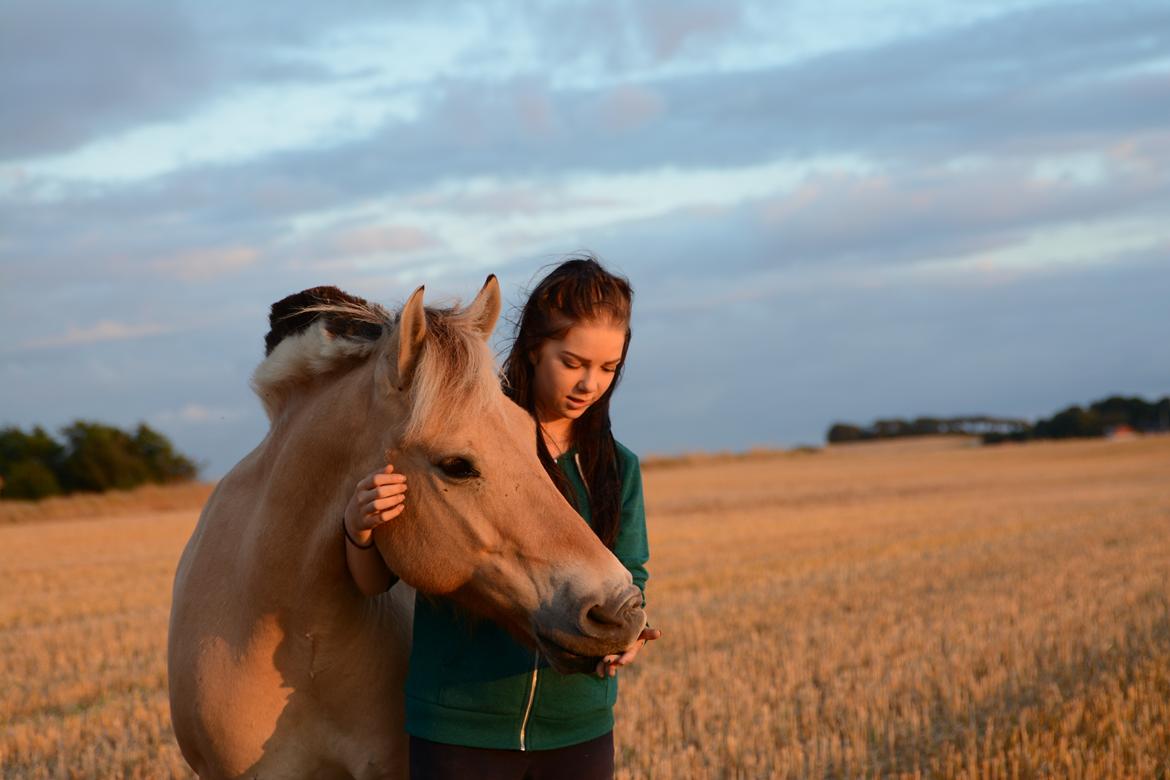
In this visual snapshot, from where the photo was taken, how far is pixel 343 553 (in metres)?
3.22

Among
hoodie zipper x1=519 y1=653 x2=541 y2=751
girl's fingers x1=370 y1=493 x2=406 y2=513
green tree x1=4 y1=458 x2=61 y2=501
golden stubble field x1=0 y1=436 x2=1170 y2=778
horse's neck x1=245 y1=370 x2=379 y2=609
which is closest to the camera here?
girl's fingers x1=370 y1=493 x2=406 y2=513

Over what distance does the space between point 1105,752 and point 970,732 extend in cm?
71

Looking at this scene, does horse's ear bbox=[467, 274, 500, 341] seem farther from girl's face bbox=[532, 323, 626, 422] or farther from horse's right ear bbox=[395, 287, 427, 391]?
girl's face bbox=[532, 323, 626, 422]

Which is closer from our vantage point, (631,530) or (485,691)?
(485,691)

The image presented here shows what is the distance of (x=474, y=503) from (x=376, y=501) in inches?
10.6

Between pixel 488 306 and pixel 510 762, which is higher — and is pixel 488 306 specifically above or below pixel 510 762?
above

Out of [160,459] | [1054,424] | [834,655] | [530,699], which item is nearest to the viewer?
[530,699]

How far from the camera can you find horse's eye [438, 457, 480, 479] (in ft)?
9.67

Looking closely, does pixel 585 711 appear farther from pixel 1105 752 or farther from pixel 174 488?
pixel 174 488

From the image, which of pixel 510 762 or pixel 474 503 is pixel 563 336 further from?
pixel 510 762

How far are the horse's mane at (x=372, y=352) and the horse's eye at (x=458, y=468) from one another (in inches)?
4.5

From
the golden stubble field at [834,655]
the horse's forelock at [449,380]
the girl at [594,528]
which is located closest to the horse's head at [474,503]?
the horse's forelock at [449,380]

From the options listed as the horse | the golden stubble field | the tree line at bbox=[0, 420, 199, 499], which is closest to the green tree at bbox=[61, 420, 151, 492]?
the tree line at bbox=[0, 420, 199, 499]

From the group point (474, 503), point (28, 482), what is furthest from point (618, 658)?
point (28, 482)
